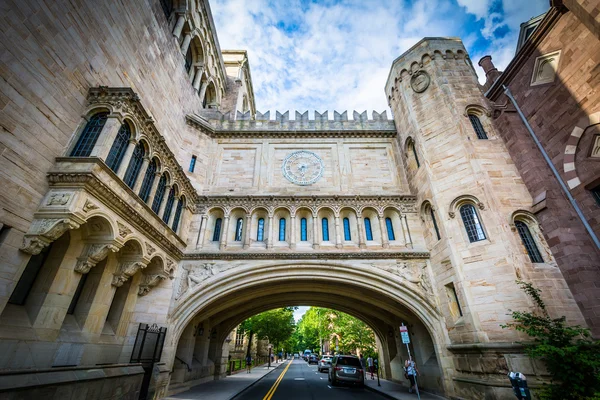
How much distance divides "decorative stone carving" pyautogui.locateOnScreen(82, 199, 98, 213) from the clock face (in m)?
9.62

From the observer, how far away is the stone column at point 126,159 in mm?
8305

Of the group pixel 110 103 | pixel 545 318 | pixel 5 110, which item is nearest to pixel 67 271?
pixel 5 110

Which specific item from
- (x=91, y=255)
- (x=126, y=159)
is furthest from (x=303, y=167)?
(x=91, y=255)

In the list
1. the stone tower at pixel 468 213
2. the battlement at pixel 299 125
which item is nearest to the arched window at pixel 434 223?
the stone tower at pixel 468 213

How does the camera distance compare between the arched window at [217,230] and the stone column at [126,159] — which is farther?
the arched window at [217,230]

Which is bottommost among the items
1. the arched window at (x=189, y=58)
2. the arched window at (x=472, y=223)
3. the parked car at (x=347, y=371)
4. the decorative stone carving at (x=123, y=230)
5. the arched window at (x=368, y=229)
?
the parked car at (x=347, y=371)

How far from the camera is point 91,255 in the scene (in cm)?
736

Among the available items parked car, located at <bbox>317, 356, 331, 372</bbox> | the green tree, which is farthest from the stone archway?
parked car, located at <bbox>317, 356, 331, 372</bbox>

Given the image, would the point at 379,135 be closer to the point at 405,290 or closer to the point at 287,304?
the point at 405,290

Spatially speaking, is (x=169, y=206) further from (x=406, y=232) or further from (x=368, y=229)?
(x=406, y=232)

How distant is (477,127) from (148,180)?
51.1 ft

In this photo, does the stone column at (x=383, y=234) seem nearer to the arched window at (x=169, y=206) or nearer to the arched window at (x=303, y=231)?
the arched window at (x=303, y=231)

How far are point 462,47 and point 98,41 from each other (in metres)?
18.1

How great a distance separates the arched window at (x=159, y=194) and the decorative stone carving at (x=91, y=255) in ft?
10.5
